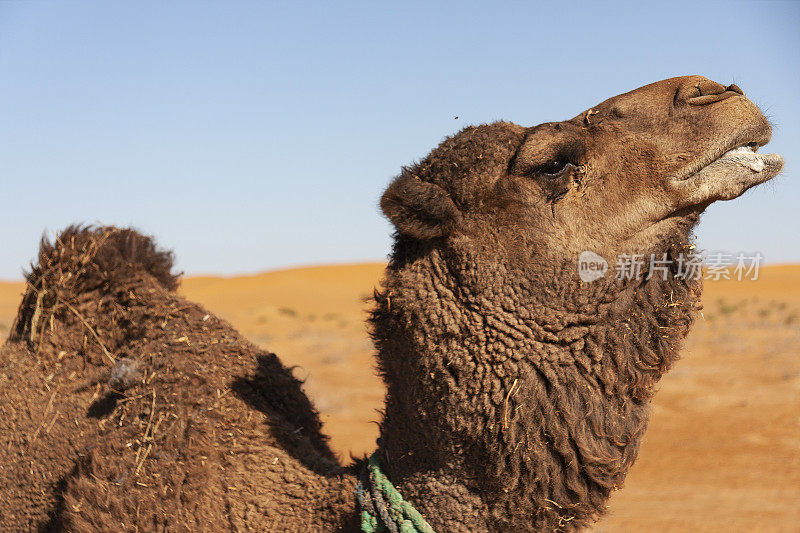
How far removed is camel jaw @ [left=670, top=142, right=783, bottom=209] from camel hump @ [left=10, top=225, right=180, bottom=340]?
2.98 metres

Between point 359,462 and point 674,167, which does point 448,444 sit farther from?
point 674,167

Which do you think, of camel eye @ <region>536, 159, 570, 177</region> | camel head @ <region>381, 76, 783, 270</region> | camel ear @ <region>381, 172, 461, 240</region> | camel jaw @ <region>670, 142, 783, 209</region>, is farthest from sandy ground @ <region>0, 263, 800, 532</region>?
camel eye @ <region>536, 159, 570, 177</region>

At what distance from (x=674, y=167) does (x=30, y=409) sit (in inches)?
134

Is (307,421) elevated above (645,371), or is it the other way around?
(645,371)

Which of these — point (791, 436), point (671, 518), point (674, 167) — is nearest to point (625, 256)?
point (674, 167)

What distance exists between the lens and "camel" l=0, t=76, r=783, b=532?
2559 millimetres

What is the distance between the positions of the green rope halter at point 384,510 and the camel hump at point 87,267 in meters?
2.03

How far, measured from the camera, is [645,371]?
260cm

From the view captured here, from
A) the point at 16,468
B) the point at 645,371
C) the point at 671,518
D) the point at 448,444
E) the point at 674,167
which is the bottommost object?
the point at 671,518

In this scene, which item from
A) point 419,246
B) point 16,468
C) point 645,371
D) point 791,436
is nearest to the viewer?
point 645,371

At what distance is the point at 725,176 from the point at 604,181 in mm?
432

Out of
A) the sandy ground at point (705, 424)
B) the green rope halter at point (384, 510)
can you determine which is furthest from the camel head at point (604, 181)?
the green rope halter at point (384, 510)

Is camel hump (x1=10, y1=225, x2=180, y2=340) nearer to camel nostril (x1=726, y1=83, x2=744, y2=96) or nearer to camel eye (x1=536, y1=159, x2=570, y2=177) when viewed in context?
camel eye (x1=536, y1=159, x2=570, y2=177)

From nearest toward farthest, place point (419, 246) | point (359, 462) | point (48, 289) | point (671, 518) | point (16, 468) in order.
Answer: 1. point (419, 246)
2. point (359, 462)
3. point (16, 468)
4. point (48, 289)
5. point (671, 518)
